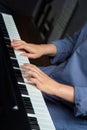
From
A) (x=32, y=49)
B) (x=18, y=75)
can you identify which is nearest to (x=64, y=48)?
(x=32, y=49)

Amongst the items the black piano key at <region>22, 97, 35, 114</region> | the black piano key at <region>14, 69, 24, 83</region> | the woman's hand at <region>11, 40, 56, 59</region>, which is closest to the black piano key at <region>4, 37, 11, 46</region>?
the woman's hand at <region>11, 40, 56, 59</region>

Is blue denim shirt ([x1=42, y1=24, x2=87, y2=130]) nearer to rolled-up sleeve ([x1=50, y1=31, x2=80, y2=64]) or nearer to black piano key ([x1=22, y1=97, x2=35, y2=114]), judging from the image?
rolled-up sleeve ([x1=50, y1=31, x2=80, y2=64])

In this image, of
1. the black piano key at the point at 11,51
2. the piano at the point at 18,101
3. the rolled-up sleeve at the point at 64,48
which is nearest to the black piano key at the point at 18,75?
the piano at the point at 18,101

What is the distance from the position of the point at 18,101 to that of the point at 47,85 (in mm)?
134

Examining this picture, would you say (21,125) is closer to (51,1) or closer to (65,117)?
(65,117)

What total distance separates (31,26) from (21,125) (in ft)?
5.69

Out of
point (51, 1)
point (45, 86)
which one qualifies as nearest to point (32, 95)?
point (45, 86)

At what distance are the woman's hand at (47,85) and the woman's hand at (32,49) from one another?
0.21 metres

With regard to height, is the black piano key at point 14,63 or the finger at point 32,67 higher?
the finger at point 32,67

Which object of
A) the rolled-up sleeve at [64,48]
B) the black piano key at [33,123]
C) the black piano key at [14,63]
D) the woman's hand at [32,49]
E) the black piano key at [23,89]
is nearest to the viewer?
the black piano key at [33,123]

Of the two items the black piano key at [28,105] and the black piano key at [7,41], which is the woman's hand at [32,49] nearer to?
the black piano key at [7,41]

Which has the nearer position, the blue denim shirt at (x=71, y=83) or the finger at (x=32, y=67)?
the finger at (x=32, y=67)

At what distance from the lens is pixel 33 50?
62.0 inches

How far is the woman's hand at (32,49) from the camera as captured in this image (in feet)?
5.00
